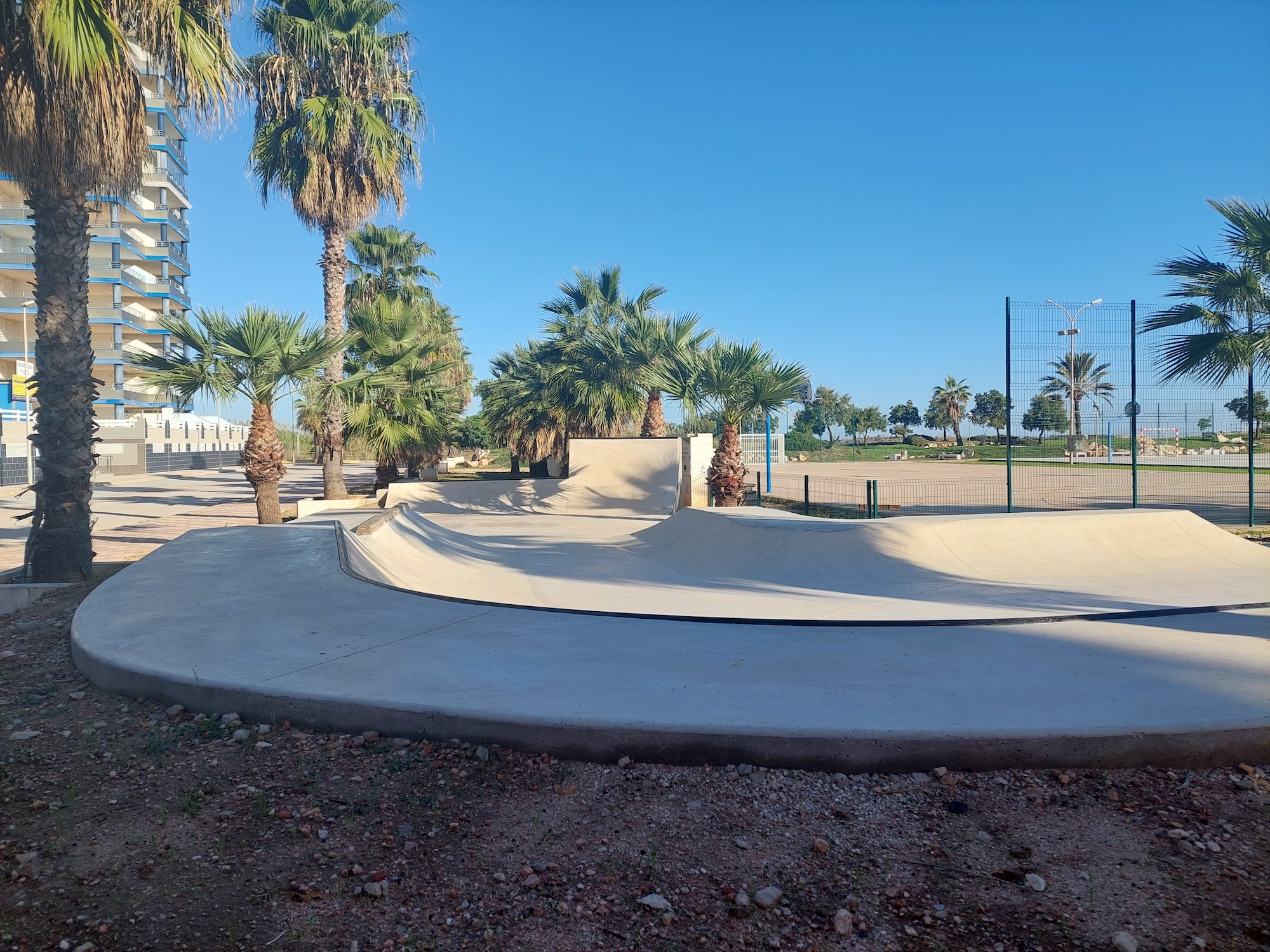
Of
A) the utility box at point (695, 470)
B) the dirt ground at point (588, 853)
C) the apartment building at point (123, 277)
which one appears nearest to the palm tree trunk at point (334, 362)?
the utility box at point (695, 470)

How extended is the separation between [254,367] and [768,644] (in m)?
11.4

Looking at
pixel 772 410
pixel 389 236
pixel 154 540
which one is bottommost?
pixel 154 540

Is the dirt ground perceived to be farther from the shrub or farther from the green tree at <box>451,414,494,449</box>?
the shrub

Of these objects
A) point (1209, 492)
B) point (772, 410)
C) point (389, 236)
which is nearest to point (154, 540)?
point (772, 410)

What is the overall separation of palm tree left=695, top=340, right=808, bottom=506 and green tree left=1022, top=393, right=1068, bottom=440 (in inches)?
169

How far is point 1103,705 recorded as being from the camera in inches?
137

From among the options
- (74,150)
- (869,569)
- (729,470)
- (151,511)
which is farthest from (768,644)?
(151,511)

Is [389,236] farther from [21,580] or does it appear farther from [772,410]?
[21,580]

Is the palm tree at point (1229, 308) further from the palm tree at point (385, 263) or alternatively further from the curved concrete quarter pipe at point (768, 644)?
the palm tree at point (385, 263)

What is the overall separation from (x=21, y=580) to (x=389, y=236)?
25.0 metres

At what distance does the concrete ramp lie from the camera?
21.6m

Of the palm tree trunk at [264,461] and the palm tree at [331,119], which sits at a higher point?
the palm tree at [331,119]

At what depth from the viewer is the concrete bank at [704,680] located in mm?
3127

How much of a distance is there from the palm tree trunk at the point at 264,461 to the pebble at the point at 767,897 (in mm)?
12805
